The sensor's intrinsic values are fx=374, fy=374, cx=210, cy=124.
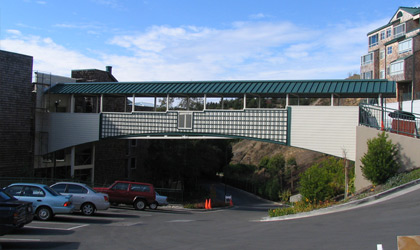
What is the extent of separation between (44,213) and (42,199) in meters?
0.59

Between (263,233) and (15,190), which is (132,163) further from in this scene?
(263,233)

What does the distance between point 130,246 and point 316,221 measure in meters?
6.38

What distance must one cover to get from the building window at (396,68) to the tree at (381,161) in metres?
33.6

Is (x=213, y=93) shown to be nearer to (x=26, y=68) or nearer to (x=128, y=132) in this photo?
(x=128, y=132)

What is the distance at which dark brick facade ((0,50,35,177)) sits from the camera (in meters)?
25.3

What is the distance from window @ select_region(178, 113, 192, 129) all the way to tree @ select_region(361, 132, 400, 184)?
470 inches

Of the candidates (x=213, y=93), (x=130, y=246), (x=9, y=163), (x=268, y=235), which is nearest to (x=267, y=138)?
(x=213, y=93)

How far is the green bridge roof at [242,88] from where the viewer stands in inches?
836

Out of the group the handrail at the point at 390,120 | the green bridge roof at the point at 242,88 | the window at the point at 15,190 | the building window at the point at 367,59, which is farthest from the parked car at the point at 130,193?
the building window at the point at 367,59

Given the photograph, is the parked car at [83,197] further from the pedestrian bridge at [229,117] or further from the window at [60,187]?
the pedestrian bridge at [229,117]

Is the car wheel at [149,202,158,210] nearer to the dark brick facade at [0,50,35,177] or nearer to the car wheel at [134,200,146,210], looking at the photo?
the car wheel at [134,200,146,210]

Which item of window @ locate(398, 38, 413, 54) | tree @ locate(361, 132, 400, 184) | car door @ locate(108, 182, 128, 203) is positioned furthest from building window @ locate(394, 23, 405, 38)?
car door @ locate(108, 182, 128, 203)

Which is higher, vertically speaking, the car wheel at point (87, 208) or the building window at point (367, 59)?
the building window at point (367, 59)

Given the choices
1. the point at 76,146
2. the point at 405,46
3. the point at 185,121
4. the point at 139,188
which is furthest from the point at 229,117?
the point at 405,46
